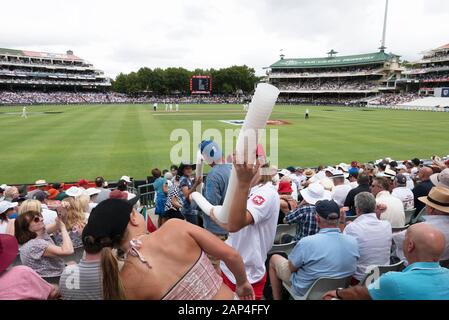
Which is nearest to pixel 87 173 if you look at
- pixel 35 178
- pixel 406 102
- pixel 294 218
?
pixel 35 178

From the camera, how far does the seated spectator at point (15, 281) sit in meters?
2.18

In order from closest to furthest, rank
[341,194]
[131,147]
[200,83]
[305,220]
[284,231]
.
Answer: [305,220]
[284,231]
[341,194]
[131,147]
[200,83]

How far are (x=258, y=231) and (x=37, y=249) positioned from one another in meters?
2.46

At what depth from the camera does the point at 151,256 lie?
1809 mm

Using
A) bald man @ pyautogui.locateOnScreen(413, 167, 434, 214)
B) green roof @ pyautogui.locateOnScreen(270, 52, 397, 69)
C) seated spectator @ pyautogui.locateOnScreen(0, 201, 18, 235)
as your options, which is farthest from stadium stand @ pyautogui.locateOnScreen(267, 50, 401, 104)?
seated spectator @ pyautogui.locateOnScreen(0, 201, 18, 235)

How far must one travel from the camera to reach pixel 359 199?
13.2 ft

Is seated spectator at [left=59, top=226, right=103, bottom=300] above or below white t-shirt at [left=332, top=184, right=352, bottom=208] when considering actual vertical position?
above

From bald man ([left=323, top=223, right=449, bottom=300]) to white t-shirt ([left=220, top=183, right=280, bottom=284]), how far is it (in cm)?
78

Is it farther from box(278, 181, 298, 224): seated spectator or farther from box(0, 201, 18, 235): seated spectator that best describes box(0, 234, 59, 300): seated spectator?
box(278, 181, 298, 224): seated spectator

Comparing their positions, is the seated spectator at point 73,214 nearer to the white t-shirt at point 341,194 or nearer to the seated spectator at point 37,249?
the seated spectator at point 37,249

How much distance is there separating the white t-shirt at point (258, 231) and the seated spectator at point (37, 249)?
193 centimetres

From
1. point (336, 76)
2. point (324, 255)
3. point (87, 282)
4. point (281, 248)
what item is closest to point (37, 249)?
point (87, 282)

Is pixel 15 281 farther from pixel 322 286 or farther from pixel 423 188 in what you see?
pixel 423 188

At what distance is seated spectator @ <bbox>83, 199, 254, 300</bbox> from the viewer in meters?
1.72
